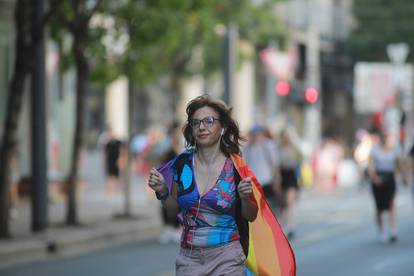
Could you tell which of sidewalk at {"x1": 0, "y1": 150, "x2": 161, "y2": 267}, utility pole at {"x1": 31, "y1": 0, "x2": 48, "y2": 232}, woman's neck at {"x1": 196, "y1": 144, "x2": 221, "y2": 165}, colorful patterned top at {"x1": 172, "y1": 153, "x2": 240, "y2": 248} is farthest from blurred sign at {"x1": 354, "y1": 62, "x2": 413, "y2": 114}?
colorful patterned top at {"x1": 172, "y1": 153, "x2": 240, "y2": 248}

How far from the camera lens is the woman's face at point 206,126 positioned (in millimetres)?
6578

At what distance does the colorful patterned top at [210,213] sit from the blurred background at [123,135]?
13.1 ft

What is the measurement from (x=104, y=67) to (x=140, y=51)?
2.30 ft

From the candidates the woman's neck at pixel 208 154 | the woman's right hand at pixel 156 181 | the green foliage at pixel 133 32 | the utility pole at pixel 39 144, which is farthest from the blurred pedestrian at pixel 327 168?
the woman's right hand at pixel 156 181

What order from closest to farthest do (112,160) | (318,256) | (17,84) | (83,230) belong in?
(318,256)
(17,84)
(83,230)
(112,160)

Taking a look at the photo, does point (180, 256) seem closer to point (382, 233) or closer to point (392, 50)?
point (382, 233)

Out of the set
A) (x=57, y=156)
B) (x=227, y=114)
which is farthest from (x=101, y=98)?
(x=227, y=114)

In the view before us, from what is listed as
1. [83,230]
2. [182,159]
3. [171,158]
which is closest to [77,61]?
[83,230]

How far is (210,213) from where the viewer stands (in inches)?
256

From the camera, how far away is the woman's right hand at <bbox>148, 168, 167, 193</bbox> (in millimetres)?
6508

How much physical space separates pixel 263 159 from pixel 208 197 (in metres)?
9.99

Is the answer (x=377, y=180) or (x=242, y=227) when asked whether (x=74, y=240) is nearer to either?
(x=377, y=180)

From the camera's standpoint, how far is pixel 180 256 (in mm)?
6602

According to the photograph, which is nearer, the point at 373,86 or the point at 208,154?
the point at 208,154
